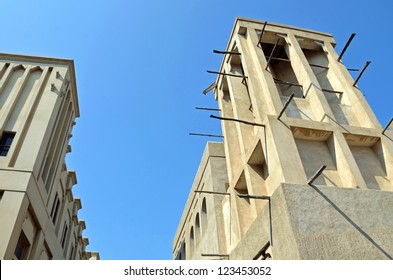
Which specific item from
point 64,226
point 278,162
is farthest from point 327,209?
point 64,226

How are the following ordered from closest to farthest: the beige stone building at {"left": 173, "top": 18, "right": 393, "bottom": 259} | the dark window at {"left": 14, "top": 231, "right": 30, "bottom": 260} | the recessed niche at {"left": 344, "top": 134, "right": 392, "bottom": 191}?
the beige stone building at {"left": 173, "top": 18, "right": 393, "bottom": 259} < the recessed niche at {"left": 344, "top": 134, "right": 392, "bottom": 191} < the dark window at {"left": 14, "top": 231, "right": 30, "bottom": 260}

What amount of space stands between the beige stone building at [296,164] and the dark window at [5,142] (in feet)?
27.2

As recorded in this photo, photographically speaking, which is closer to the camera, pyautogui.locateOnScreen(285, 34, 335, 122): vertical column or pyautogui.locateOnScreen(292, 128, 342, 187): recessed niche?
pyautogui.locateOnScreen(292, 128, 342, 187): recessed niche

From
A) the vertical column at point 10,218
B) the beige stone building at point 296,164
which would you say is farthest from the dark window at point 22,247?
the beige stone building at point 296,164

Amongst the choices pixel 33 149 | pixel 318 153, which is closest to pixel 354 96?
pixel 318 153

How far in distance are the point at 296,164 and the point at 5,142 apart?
1080cm

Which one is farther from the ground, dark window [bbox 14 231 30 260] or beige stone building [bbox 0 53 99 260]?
beige stone building [bbox 0 53 99 260]

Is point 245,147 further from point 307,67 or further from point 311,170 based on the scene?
point 307,67

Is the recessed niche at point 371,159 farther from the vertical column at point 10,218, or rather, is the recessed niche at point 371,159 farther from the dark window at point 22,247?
the dark window at point 22,247

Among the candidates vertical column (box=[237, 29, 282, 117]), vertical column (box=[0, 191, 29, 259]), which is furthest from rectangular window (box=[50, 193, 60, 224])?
vertical column (box=[237, 29, 282, 117])


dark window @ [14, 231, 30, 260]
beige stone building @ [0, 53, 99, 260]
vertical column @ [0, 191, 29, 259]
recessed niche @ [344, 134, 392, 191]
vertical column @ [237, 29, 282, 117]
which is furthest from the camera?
dark window @ [14, 231, 30, 260]

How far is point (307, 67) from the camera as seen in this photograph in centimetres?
1073

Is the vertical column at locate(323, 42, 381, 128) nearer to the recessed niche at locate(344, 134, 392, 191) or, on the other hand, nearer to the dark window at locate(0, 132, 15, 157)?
the recessed niche at locate(344, 134, 392, 191)

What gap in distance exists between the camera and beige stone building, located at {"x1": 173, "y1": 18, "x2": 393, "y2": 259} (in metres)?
5.84
